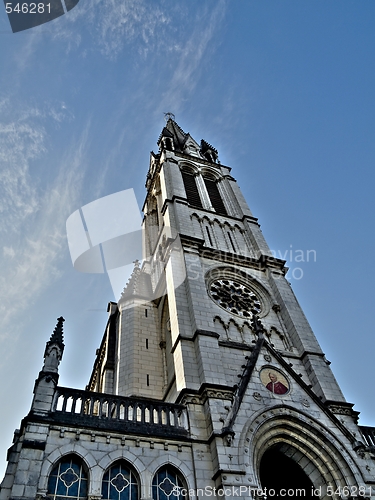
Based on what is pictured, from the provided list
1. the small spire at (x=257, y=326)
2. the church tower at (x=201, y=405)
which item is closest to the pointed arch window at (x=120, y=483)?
the church tower at (x=201, y=405)

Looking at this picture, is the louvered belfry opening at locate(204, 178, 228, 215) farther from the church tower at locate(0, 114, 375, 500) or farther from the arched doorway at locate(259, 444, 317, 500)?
the arched doorway at locate(259, 444, 317, 500)

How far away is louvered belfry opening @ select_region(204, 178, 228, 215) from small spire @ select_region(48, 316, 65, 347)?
14.7 metres

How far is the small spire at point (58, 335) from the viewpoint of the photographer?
14120 millimetres

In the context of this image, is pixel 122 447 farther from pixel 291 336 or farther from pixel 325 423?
pixel 291 336

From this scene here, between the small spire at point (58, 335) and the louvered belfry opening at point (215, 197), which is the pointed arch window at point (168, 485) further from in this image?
the louvered belfry opening at point (215, 197)

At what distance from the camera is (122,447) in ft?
38.8

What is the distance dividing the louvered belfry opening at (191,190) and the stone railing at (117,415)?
15.9m

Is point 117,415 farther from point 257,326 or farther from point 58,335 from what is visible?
point 257,326

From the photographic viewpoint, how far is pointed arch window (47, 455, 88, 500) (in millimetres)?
10633

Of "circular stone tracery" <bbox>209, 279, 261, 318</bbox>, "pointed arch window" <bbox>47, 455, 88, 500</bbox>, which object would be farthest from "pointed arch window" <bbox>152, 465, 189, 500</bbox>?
"circular stone tracery" <bbox>209, 279, 261, 318</bbox>

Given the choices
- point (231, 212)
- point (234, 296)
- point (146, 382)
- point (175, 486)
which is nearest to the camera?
point (175, 486)

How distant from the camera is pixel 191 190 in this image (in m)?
29.3

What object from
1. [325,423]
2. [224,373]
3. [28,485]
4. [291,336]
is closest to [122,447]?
[28,485]

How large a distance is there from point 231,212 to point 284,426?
54.7 feet
